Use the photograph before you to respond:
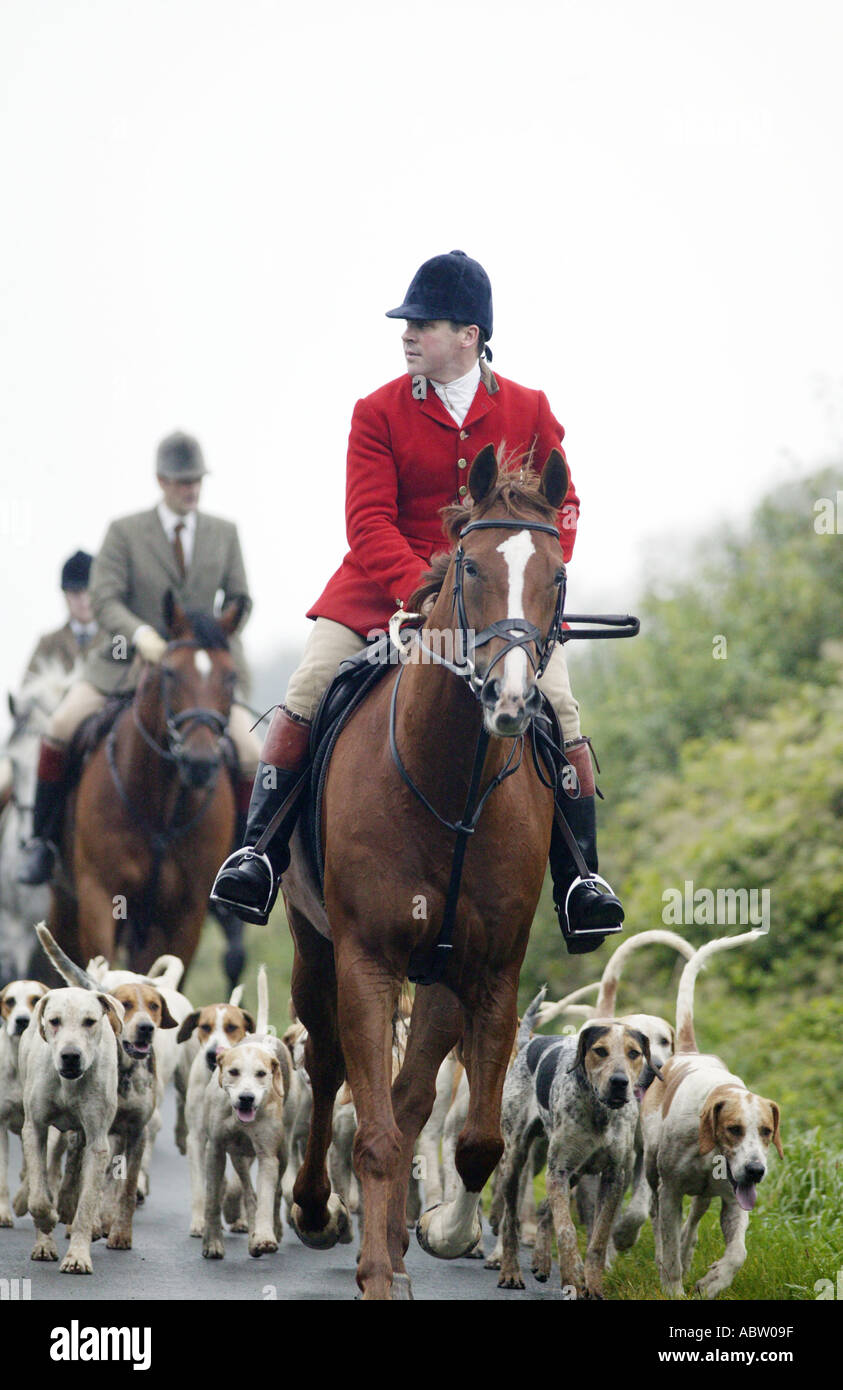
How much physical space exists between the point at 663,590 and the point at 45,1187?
1858 centimetres

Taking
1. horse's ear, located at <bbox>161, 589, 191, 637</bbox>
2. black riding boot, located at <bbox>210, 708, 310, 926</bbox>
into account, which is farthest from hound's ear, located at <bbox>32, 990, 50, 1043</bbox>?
horse's ear, located at <bbox>161, 589, 191, 637</bbox>

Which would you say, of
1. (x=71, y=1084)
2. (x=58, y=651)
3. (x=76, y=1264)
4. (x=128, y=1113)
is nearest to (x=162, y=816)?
(x=128, y=1113)

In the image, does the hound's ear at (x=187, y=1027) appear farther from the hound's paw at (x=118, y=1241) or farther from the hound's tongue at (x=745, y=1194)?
the hound's tongue at (x=745, y=1194)

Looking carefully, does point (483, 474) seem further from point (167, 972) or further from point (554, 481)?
point (167, 972)

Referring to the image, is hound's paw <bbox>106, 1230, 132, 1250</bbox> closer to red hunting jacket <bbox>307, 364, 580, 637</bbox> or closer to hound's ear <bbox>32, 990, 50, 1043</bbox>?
hound's ear <bbox>32, 990, 50, 1043</bbox>

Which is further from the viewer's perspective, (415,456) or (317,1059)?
(317,1059)

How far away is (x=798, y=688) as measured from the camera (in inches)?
757

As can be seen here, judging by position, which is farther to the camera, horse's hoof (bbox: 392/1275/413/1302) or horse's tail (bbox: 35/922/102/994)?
horse's tail (bbox: 35/922/102/994)

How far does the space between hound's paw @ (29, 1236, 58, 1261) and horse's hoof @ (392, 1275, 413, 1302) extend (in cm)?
189

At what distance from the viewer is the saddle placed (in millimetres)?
6938

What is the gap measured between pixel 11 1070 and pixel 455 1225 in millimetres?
2687

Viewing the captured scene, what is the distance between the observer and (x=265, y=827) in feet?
23.7
